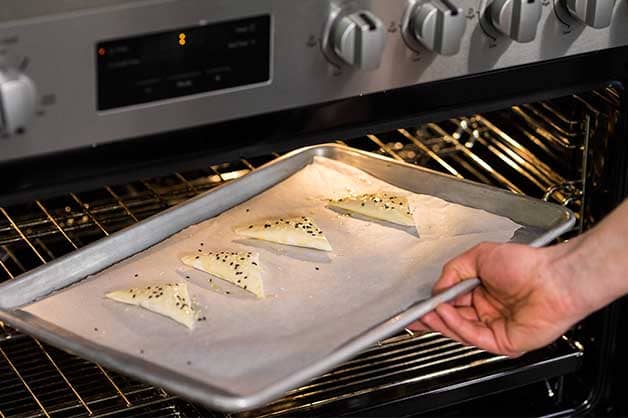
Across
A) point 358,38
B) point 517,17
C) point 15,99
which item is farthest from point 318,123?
point 15,99

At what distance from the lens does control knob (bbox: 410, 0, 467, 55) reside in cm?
133

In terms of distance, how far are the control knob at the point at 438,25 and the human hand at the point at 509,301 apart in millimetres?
→ 223

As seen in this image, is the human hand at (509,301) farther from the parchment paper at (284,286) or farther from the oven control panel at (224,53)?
the oven control panel at (224,53)

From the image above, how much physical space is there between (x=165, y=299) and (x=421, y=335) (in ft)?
1.42

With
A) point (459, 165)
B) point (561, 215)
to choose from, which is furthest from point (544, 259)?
point (459, 165)

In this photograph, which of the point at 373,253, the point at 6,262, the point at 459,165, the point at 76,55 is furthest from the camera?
the point at 459,165

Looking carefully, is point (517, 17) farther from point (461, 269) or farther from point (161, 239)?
point (161, 239)

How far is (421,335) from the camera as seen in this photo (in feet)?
5.62

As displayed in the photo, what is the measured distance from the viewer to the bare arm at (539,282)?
4.51 feet

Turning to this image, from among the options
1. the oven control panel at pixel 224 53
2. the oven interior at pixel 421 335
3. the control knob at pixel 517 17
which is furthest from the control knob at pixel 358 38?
the oven interior at pixel 421 335

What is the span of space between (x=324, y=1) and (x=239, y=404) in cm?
40

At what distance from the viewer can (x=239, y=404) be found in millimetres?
1242

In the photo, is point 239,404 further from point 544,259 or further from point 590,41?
point 590,41

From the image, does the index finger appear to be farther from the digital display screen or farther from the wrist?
the digital display screen
